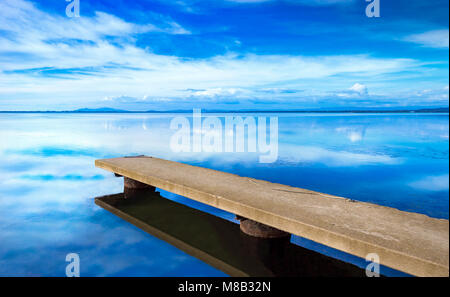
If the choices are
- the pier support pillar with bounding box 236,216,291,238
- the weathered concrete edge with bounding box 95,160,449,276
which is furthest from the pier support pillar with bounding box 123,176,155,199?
the pier support pillar with bounding box 236,216,291,238

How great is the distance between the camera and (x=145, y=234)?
4441mm

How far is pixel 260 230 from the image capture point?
3.83 m

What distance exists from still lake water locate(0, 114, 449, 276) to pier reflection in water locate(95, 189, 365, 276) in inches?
6.2

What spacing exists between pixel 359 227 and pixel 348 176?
624 cm

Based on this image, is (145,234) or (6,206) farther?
(6,206)

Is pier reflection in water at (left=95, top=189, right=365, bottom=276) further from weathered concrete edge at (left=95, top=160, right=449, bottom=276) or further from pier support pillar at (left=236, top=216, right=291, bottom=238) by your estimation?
weathered concrete edge at (left=95, top=160, right=449, bottom=276)

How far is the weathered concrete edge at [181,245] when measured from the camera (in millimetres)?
3387

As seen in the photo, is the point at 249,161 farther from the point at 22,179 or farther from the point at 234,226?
the point at 22,179

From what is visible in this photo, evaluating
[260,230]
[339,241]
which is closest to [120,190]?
[260,230]

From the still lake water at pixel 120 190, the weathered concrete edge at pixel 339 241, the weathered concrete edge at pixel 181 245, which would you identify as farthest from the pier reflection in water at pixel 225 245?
the weathered concrete edge at pixel 339 241

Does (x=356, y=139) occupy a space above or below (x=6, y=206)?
above

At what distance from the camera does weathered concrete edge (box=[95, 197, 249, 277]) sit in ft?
11.1

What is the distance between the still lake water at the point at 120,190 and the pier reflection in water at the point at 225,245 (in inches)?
6.2
